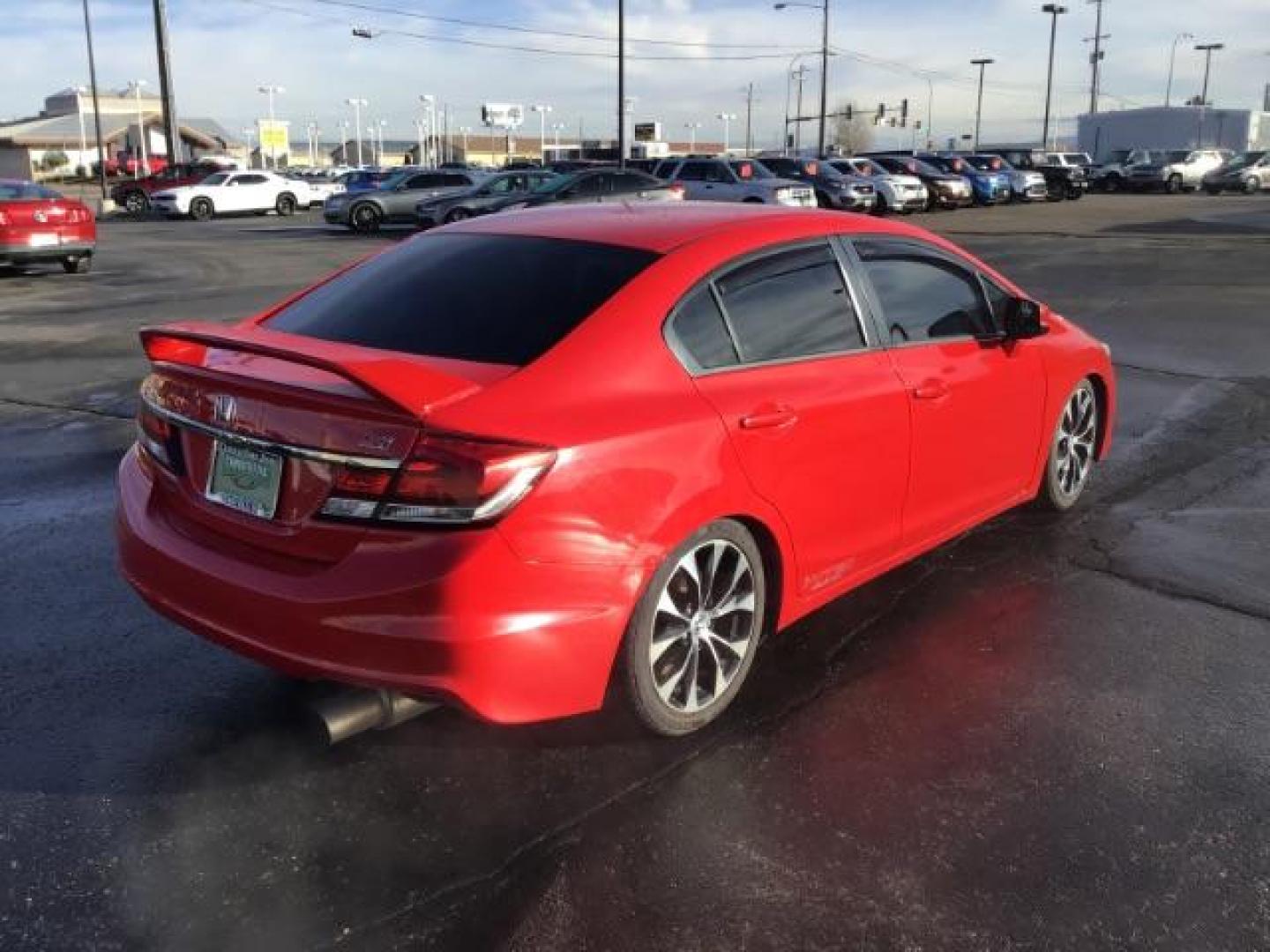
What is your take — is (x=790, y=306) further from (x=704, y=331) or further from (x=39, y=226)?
(x=39, y=226)

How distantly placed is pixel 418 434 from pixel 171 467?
1.00 meters

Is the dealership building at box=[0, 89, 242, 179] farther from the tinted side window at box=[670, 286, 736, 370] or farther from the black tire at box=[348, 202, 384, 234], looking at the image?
the tinted side window at box=[670, 286, 736, 370]

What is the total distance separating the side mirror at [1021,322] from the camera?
4.61 metres

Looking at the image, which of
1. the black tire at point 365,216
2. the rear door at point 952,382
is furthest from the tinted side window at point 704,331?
the black tire at point 365,216

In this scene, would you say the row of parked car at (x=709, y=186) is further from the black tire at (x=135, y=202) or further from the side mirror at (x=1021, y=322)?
the side mirror at (x=1021, y=322)

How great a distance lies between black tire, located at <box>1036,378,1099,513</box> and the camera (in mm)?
5223

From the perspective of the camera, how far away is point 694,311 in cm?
340

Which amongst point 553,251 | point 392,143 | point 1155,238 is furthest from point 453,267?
point 392,143

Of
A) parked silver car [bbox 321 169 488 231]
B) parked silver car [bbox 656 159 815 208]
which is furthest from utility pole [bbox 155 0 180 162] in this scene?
parked silver car [bbox 656 159 815 208]

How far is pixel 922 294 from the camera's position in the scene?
4344 millimetres

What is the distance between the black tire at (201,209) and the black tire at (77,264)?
19.9 m

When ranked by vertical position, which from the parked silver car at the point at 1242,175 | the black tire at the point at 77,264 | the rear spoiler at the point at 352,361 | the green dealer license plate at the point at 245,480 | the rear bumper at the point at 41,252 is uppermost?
the parked silver car at the point at 1242,175

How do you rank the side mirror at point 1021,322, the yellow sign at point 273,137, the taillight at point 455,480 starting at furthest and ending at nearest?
the yellow sign at point 273,137, the side mirror at point 1021,322, the taillight at point 455,480

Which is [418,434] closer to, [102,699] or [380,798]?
[380,798]
